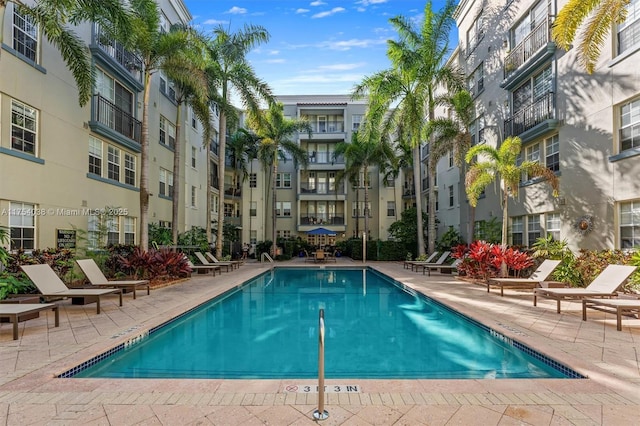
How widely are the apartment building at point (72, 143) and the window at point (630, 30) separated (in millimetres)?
16652

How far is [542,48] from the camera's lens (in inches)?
540

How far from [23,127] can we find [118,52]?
255 inches

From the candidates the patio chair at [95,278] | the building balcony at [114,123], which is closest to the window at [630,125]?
the patio chair at [95,278]

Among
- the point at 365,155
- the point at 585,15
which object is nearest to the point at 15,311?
the point at 585,15

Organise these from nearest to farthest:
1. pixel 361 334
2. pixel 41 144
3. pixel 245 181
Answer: pixel 361 334
pixel 41 144
pixel 245 181

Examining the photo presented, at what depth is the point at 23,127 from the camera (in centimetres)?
1055

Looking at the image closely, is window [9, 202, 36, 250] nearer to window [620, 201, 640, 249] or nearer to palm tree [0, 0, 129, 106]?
palm tree [0, 0, 129, 106]

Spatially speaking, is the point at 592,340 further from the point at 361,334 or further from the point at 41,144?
the point at 41,144

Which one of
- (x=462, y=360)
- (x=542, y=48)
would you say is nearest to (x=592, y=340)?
(x=462, y=360)

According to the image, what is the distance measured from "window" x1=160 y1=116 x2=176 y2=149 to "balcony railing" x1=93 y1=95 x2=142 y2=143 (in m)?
2.46

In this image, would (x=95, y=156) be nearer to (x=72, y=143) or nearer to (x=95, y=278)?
(x=72, y=143)

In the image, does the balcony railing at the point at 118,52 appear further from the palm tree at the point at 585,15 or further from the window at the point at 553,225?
the window at the point at 553,225

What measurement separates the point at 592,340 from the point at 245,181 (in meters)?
29.7

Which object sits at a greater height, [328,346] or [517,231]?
[517,231]
